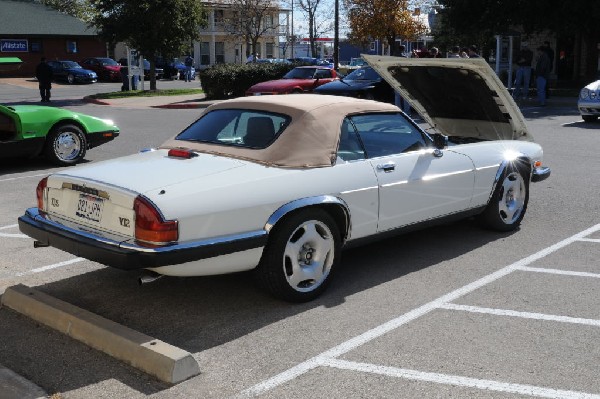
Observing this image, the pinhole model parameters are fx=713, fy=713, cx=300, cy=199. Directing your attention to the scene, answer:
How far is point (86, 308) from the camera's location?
4.98 meters

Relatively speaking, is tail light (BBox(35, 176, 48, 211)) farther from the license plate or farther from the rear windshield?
the rear windshield

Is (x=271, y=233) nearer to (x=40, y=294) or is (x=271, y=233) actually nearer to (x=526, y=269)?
(x=40, y=294)

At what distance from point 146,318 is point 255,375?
1168 millimetres

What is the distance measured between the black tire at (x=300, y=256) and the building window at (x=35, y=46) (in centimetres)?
5294

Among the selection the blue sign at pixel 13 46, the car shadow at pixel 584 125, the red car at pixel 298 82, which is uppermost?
the blue sign at pixel 13 46

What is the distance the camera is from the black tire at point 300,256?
4.79 m

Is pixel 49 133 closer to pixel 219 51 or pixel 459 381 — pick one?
pixel 459 381

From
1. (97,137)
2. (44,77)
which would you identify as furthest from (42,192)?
(44,77)

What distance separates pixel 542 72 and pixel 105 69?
30.8 meters

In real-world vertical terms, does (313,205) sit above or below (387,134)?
below

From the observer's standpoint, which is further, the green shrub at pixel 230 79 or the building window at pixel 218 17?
the building window at pixel 218 17

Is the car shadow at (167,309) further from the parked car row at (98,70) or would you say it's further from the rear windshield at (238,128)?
the parked car row at (98,70)

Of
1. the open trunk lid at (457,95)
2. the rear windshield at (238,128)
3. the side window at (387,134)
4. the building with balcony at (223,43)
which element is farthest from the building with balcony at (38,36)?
the side window at (387,134)

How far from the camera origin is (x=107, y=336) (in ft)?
13.7
